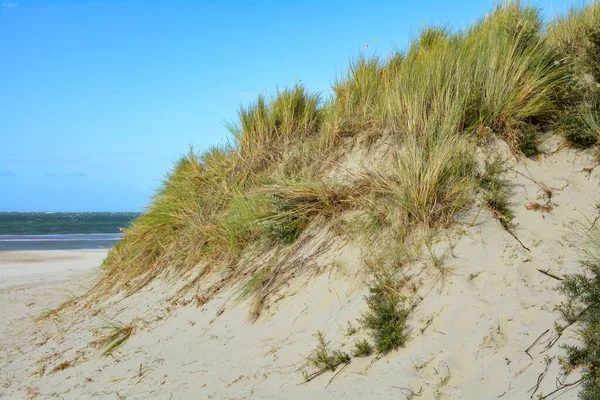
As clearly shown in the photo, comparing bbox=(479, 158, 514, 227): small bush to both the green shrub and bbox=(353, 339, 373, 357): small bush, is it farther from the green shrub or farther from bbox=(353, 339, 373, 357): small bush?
bbox=(353, 339, 373, 357): small bush

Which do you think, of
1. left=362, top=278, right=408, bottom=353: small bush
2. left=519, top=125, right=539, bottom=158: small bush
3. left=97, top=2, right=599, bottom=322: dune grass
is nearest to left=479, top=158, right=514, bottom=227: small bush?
left=97, top=2, right=599, bottom=322: dune grass

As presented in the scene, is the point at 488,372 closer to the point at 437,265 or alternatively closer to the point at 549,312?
the point at 549,312

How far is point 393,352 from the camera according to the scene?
13.8 feet

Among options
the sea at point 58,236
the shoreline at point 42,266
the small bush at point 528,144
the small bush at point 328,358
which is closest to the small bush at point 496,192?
the small bush at point 528,144

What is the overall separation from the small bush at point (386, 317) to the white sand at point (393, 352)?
9cm

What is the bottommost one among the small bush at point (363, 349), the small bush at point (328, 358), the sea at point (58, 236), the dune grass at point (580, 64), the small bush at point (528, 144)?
the small bush at point (328, 358)

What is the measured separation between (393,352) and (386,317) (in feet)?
0.94

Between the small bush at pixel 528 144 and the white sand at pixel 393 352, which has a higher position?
the small bush at pixel 528 144

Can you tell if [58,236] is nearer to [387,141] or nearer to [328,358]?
[387,141]

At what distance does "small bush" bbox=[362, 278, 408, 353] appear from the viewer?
4207 millimetres

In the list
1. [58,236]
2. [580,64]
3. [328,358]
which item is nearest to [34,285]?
[328,358]

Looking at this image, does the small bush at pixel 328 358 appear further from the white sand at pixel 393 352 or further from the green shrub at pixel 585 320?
the green shrub at pixel 585 320

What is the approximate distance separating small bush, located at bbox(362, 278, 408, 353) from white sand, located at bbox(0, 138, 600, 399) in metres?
0.09

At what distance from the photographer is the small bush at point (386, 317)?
13.8ft
